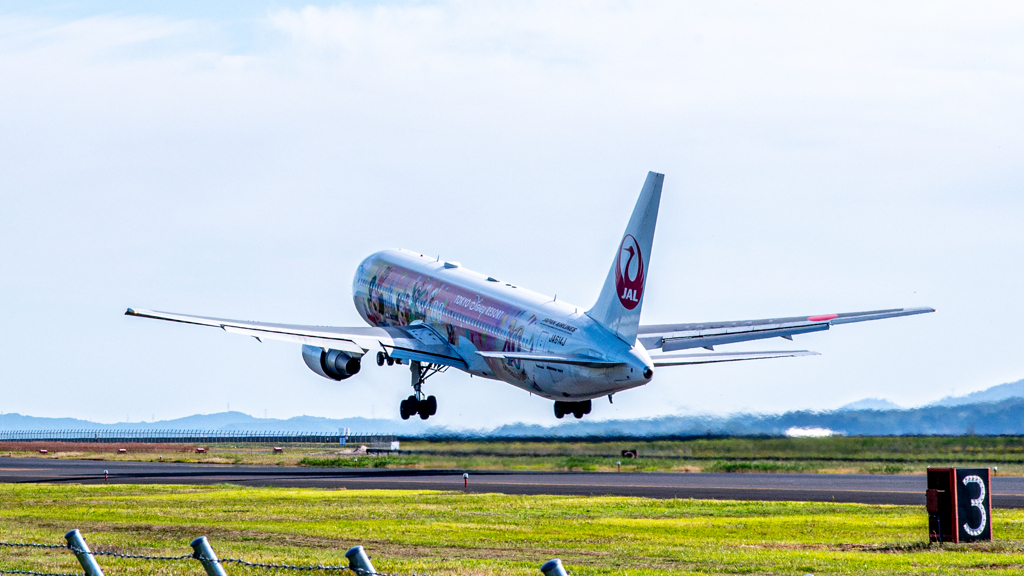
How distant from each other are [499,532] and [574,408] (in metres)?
36.2

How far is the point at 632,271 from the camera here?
182 feet

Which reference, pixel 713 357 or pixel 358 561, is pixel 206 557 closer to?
pixel 358 561

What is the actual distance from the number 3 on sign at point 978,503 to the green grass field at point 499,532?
83 centimetres

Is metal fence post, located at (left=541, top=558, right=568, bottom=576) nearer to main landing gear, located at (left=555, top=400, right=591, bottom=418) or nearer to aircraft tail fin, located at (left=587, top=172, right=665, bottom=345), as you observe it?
aircraft tail fin, located at (left=587, top=172, right=665, bottom=345)

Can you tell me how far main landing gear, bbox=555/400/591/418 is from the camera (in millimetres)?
67531

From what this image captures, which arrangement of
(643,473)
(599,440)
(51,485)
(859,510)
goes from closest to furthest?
(859,510), (51,485), (643,473), (599,440)

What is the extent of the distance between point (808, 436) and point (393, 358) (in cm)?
2220

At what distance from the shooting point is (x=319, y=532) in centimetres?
3141

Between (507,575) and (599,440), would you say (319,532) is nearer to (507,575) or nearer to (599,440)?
(507,575)

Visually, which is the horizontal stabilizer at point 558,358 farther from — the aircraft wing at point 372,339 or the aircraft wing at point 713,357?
the aircraft wing at point 372,339

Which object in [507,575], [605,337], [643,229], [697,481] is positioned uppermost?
[643,229]

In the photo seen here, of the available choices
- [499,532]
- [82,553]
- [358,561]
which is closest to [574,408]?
[499,532]

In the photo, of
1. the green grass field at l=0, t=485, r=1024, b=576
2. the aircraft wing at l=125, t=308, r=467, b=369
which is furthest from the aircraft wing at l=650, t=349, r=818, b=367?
the green grass field at l=0, t=485, r=1024, b=576

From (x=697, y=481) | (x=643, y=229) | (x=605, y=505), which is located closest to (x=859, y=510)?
(x=605, y=505)
